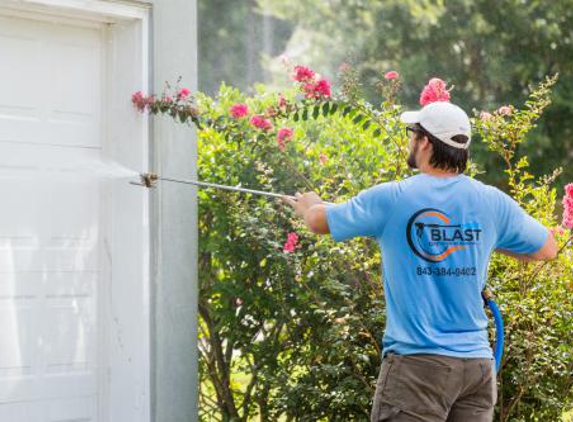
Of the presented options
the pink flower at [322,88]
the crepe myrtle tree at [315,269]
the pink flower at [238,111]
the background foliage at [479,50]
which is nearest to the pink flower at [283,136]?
the crepe myrtle tree at [315,269]

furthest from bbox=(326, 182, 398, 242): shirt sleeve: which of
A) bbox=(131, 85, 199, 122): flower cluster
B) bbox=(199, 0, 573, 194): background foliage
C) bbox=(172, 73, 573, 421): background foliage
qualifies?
bbox=(199, 0, 573, 194): background foliage

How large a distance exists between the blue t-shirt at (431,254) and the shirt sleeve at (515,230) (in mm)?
87

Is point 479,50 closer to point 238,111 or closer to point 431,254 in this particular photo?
point 238,111

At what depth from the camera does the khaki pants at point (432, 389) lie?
3.35 meters

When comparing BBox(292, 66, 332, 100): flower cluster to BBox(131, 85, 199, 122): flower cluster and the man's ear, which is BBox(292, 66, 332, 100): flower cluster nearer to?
BBox(131, 85, 199, 122): flower cluster

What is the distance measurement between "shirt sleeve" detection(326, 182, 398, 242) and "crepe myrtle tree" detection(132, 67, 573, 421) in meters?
1.74

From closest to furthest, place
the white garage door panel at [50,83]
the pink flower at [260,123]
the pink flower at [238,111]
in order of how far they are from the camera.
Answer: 1. the white garage door panel at [50,83]
2. the pink flower at [260,123]
3. the pink flower at [238,111]

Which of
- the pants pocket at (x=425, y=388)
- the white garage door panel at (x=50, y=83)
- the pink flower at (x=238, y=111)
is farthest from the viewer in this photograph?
the pink flower at (x=238, y=111)

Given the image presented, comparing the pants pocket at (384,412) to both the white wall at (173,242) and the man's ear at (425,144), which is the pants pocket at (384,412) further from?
the white wall at (173,242)

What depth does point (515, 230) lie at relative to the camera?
3.63 metres

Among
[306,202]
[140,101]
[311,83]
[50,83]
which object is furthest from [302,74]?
[306,202]

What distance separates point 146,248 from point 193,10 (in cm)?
137

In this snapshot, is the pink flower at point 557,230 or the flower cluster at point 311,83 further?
the flower cluster at point 311,83

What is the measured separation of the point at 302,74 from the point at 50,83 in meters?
1.33
